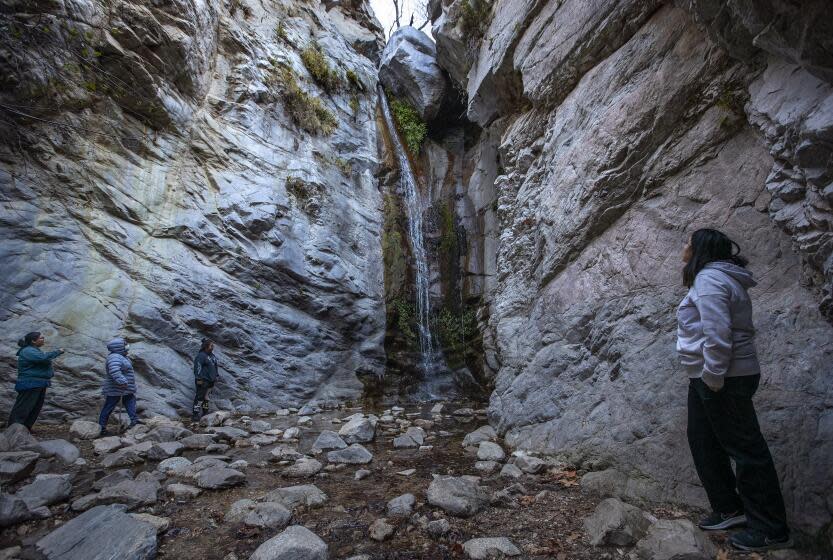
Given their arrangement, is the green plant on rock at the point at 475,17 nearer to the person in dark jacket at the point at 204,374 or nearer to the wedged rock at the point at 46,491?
the person in dark jacket at the point at 204,374

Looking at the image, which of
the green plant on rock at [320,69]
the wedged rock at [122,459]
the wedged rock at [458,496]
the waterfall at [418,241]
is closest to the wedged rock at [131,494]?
the wedged rock at [122,459]

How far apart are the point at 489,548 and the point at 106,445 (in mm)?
5502

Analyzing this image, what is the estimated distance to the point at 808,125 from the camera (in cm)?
270

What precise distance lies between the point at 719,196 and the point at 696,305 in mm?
1657

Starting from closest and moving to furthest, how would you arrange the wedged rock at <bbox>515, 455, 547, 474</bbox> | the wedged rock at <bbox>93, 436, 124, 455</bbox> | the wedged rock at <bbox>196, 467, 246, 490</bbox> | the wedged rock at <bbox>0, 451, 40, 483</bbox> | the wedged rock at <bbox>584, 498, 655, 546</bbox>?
the wedged rock at <bbox>584, 498, 655, 546</bbox>
the wedged rock at <bbox>0, 451, 40, 483</bbox>
the wedged rock at <bbox>196, 467, 246, 490</bbox>
the wedged rock at <bbox>515, 455, 547, 474</bbox>
the wedged rock at <bbox>93, 436, 124, 455</bbox>

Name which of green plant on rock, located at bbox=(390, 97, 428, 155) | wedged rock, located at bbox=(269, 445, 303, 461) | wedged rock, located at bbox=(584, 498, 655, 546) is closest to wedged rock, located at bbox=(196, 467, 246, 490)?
wedged rock, located at bbox=(269, 445, 303, 461)

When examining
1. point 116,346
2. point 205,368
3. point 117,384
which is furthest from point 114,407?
point 205,368

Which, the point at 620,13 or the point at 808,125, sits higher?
the point at 620,13

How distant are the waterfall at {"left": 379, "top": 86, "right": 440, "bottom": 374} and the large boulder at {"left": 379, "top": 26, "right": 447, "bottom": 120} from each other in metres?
0.89

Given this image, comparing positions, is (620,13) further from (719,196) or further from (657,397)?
(657,397)

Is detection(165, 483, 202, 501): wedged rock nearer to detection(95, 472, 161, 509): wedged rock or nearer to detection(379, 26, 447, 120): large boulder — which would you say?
detection(95, 472, 161, 509): wedged rock

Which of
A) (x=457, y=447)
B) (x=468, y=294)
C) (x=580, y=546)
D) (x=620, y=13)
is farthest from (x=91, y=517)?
(x=468, y=294)

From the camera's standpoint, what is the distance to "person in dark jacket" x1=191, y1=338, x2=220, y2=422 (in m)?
8.21

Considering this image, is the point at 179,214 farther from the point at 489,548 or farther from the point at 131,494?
the point at 489,548
